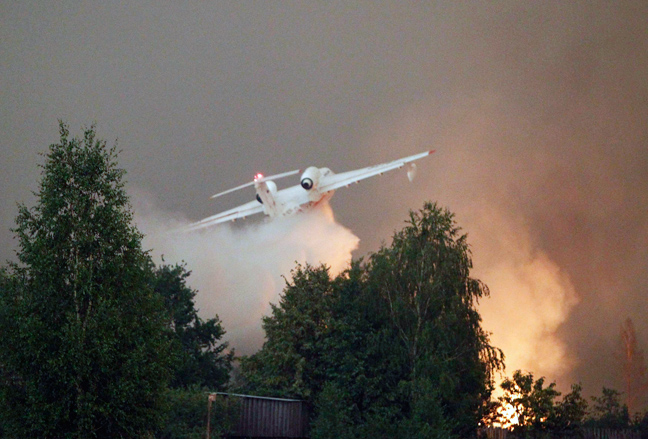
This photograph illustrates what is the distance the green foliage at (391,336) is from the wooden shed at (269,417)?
1.15 meters

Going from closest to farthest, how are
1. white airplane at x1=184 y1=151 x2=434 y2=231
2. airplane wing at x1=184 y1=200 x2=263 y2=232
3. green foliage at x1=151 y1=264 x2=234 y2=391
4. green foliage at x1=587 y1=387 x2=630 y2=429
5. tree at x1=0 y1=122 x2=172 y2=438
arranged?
1. tree at x1=0 y1=122 x2=172 y2=438
2. green foliage at x1=587 y1=387 x2=630 y2=429
3. green foliage at x1=151 y1=264 x2=234 y2=391
4. white airplane at x1=184 y1=151 x2=434 y2=231
5. airplane wing at x1=184 y1=200 x2=263 y2=232

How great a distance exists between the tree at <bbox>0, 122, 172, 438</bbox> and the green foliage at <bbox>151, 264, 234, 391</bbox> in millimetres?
32419

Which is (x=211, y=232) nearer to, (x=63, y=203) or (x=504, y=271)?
(x=504, y=271)

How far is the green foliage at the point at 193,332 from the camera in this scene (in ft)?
192

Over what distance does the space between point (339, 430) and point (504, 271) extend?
48.4 m

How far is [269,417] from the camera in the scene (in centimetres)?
4559

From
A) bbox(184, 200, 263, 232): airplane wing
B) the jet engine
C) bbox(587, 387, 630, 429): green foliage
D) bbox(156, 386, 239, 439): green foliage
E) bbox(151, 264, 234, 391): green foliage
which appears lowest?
bbox(156, 386, 239, 439): green foliage

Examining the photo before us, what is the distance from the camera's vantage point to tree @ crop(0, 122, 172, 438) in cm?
2341

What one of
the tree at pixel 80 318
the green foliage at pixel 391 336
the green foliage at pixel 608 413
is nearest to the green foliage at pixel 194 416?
the green foliage at pixel 391 336

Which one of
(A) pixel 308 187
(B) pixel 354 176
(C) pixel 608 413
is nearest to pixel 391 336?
(A) pixel 308 187

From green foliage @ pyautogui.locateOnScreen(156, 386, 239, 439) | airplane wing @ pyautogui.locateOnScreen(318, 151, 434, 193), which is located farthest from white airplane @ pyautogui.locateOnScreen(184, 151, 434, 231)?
green foliage @ pyautogui.locateOnScreen(156, 386, 239, 439)

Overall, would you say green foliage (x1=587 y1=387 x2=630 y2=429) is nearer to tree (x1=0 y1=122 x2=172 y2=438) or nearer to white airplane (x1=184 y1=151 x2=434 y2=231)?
white airplane (x1=184 y1=151 x2=434 y2=231)

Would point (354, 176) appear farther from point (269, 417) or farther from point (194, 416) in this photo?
point (194, 416)

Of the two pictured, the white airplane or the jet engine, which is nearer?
the jet engine
